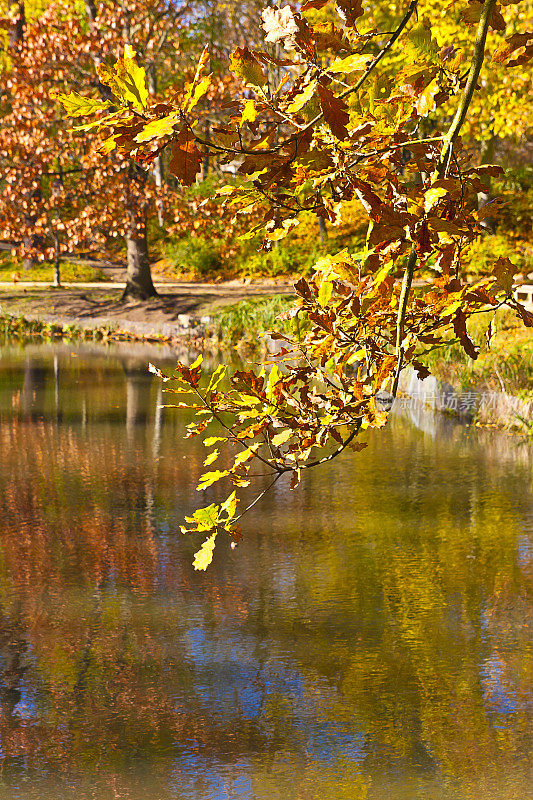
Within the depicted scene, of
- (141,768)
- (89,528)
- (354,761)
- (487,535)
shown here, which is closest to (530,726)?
(354,761)

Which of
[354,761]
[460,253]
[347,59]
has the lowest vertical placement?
[354,761]

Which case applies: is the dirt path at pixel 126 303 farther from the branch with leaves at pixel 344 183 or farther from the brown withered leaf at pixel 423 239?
the brown withered leaf at pixel 423 239

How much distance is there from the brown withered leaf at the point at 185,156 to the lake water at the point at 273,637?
307cm

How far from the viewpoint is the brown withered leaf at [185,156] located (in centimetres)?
238

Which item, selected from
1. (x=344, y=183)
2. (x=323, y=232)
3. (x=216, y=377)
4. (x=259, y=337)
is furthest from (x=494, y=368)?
(x=323, y=232)

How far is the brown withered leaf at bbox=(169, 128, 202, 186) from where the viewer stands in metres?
2.38

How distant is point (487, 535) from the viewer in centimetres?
880

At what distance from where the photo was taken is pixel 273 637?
21.4ft

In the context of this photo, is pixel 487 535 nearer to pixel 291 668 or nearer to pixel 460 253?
pixel 291 668

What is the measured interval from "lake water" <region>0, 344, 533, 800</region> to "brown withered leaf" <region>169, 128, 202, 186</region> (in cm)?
307

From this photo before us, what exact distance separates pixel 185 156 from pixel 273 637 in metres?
4.50

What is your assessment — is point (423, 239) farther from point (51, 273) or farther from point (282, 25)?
point (51, 273)

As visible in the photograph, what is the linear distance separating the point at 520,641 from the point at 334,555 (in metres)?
2.05

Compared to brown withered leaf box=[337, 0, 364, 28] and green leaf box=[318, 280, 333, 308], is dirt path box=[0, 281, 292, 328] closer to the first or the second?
green leaf box=[318, 280, 333, 308]
